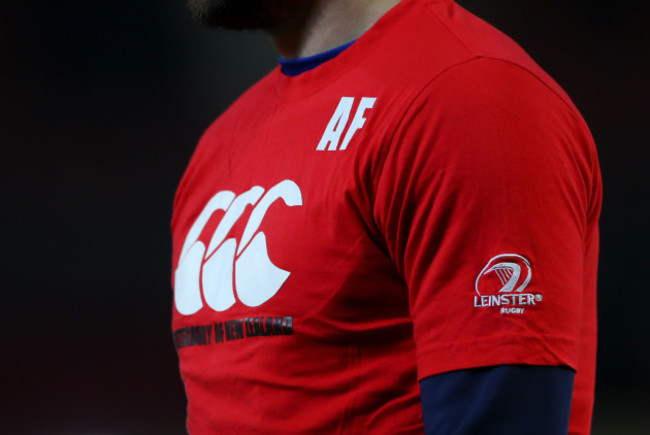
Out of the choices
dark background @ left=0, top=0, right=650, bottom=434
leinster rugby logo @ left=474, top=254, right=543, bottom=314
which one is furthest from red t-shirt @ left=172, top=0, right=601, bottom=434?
dark background @ left=0, top=0, right=650, bottom=434

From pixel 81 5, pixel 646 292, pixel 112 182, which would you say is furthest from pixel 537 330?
pixel 81 5

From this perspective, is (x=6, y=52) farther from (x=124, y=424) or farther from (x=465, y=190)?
(x=465, y=190)

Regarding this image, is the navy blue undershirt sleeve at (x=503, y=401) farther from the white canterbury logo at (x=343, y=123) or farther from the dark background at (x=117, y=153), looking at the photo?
the dark background at (x=117, y=153)

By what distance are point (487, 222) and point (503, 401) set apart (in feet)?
0.40

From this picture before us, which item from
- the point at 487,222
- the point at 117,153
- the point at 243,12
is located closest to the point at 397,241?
the point at 487,222

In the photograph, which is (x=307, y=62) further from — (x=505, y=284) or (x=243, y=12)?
(x=505, y=284)

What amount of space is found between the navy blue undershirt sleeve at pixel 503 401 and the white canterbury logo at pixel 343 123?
0.21 meters

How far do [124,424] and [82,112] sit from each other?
2.68 ft

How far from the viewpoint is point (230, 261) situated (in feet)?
2.24

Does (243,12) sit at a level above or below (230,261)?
above

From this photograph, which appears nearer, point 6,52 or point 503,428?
point 503,428

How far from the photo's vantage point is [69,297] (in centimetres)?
184

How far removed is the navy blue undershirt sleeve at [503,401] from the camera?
18.6 inches

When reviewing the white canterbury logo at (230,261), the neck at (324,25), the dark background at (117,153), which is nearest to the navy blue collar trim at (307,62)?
the neck at (324,25)
